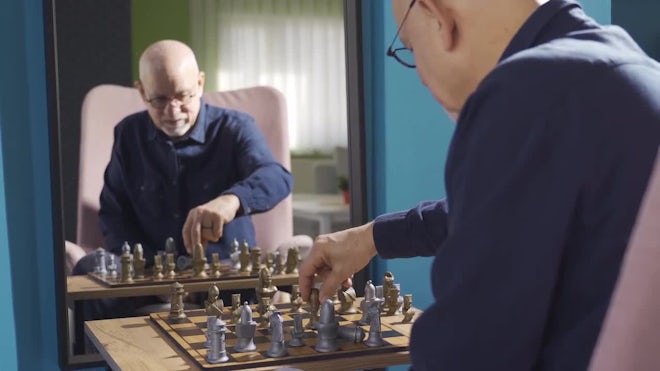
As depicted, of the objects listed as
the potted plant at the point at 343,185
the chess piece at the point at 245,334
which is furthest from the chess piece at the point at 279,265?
the chess piece at the point at 245,334

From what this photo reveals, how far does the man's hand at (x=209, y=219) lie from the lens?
2154 mm

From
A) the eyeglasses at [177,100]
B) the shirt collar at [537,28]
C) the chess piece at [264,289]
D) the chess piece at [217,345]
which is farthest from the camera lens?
the eyeglasses at [177,100]

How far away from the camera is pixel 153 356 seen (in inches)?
58.7

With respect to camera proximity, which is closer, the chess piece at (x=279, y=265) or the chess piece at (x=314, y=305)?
the chess piece at (x=314, y=305)

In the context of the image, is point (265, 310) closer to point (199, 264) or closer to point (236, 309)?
point (236, 309)

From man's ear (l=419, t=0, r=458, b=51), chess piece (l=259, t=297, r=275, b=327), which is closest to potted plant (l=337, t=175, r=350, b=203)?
chess piece (l=259, t=297, r=275, b=327)

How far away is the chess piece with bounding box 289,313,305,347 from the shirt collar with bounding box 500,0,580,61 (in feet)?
2.56

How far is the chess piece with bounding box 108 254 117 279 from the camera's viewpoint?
211 cm

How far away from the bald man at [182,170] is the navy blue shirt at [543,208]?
4.50 feet

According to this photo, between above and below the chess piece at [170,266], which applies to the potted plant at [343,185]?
above

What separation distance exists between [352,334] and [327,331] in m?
0.07

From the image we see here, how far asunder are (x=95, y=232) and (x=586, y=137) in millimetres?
1571

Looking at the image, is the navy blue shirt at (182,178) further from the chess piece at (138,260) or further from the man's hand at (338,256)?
the man's hand at (338,256)

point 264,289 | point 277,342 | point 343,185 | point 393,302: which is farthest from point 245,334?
point 343,185
